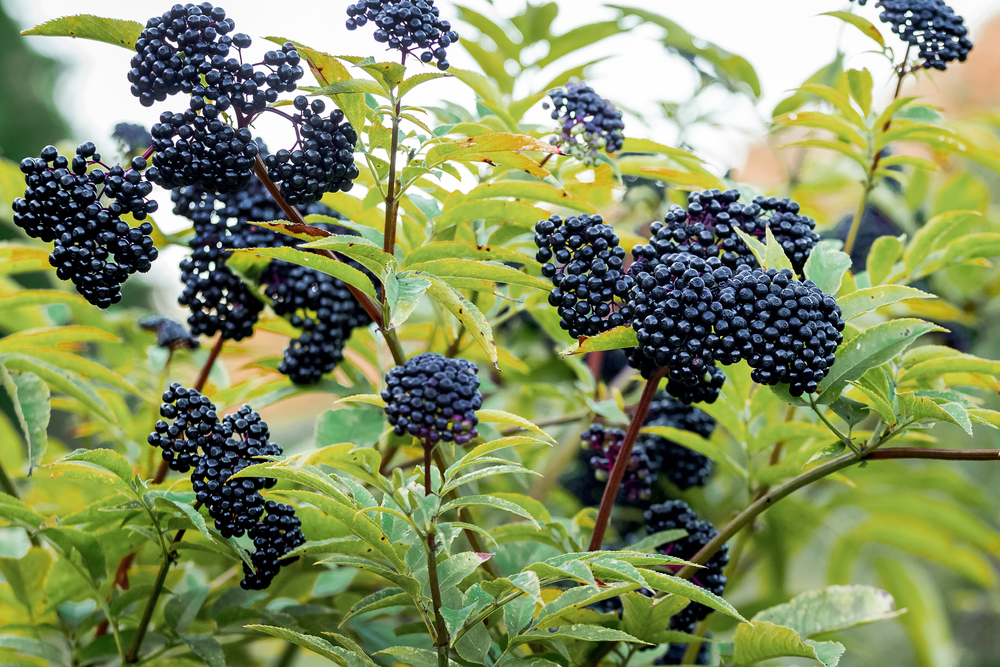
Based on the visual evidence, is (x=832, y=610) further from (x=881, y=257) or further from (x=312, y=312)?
(x=312, y=312)

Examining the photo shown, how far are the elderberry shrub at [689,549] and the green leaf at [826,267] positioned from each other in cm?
37

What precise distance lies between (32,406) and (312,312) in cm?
38

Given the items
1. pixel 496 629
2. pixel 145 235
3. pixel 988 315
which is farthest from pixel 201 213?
pixel 988 315

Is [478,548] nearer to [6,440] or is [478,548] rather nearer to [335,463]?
[335,463]

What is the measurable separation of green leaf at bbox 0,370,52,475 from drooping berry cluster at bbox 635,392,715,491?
86cm

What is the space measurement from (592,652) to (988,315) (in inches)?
66.3

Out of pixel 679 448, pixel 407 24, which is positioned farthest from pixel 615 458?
pixel 407 24

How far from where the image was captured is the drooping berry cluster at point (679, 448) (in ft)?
4.12

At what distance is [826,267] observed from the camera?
829 mm

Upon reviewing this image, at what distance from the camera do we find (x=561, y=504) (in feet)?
5.01

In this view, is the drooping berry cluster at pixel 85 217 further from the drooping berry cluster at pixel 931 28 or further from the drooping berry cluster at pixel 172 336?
the drooping berry cluster at pixel 931 28

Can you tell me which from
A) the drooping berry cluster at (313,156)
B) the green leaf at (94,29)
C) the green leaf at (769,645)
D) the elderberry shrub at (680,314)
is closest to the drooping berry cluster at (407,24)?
the drooping berry cluster at (313,156)

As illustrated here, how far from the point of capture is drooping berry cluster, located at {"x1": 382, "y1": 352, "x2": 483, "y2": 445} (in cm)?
72

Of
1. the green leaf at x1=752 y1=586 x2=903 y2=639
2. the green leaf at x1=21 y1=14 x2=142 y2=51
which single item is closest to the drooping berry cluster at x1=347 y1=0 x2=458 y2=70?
the green leaf at x1=21 y1=14 x2=142 y2=51
